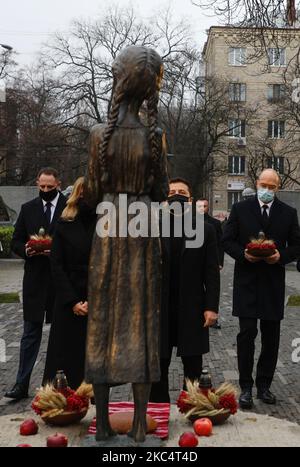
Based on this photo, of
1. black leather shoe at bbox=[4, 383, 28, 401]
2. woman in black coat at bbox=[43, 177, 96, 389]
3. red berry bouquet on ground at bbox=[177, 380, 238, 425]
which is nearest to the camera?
red berry bouquet on ground at bbox=[177, 380, 238, 425]

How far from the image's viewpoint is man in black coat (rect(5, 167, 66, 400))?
694cm

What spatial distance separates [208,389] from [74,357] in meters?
1.10

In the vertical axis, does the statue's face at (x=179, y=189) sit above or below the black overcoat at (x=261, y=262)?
above

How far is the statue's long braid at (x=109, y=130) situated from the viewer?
4.41 m

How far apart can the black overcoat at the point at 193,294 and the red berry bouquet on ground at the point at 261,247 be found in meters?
0.54

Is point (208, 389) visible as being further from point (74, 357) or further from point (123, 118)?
point (123, 118)

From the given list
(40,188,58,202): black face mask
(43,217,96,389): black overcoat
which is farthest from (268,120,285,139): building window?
(43,217,96,389): black overcoat

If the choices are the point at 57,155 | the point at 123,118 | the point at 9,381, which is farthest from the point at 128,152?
the point at 57,155

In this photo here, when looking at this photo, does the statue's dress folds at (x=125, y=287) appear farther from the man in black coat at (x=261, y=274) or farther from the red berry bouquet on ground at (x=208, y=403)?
the man in black coat at (x=261, y=274)

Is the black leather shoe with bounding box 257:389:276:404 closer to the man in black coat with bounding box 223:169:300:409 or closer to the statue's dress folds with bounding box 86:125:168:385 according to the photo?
the man in black coat with bounding box 223:169:300:409

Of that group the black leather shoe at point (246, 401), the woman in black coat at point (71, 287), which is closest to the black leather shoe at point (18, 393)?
the woman in black coat at point (71, 287)

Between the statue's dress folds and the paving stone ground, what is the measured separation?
242cm

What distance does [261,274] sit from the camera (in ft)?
22.6

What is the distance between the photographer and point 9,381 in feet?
25.9
